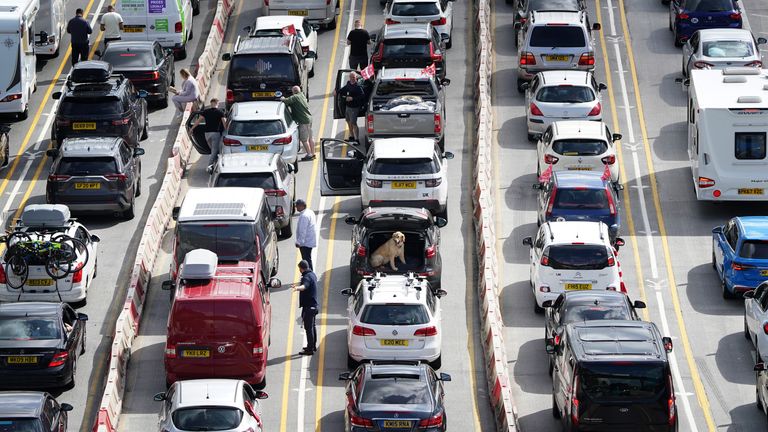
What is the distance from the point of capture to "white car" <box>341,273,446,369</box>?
31234 millimetres

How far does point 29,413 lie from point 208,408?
2.62m

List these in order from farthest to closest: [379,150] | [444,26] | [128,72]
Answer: [444,26]
[128,72]
[379,150]

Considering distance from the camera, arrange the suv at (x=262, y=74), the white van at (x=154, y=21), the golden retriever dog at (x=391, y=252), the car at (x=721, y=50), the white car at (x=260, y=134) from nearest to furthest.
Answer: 1. the golden retriever dog at (x=391, y=252)
2. the white car at (x=260, y=134)
3. the suv at (x=262, y=74)
4. the car at (x=721, y=50)
5. the white van at (x=154, y=21)

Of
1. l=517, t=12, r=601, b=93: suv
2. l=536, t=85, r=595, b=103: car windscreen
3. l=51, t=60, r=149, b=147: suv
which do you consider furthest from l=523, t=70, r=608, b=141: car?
l=51, t=60, r=149, b=147: suv

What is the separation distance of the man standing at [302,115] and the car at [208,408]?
14597mm

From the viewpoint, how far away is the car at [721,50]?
47.0 metres

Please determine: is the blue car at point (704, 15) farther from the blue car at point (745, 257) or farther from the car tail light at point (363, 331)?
the car tail light at point (363, 331)

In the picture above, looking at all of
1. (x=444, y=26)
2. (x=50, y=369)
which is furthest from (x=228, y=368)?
(x=444, y=26)

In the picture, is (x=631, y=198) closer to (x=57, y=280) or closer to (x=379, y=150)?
(x=379, y=150)

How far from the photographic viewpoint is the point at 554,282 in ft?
113

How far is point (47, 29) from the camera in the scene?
50.7m

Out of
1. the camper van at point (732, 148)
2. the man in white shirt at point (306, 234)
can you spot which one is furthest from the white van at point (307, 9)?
the man in white shirt at point (306, 234)

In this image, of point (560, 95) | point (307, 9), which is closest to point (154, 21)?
point (307, 9)

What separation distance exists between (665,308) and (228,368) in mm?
9378
